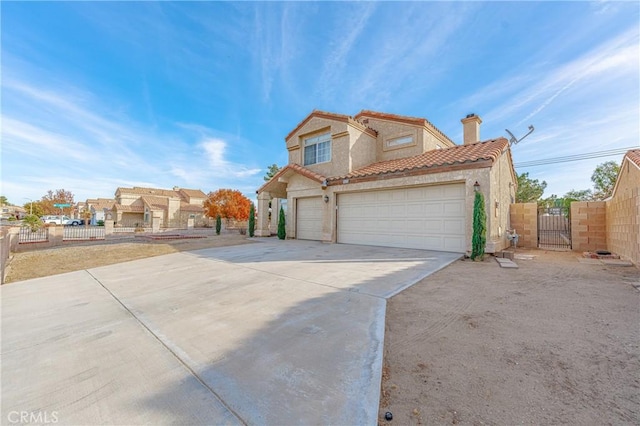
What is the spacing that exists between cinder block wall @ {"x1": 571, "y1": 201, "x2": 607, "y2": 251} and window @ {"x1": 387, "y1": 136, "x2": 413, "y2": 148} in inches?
295

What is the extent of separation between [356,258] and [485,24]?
9.38 m

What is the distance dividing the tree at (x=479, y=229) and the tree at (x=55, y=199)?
68.1 metres

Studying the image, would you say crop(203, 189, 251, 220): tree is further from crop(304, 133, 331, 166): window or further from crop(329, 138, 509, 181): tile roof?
crop(329, 138, 509, 181): tile roof

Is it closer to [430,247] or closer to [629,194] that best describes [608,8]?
[629,194]

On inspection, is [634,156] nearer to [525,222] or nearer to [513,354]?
[525,222]

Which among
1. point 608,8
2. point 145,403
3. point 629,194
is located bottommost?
point 145,403

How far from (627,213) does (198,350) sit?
456 inches

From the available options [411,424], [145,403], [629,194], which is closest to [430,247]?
[629,194]

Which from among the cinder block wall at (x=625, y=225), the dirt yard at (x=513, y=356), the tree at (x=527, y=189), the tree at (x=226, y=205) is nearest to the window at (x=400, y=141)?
the cinder block wall at (x=625, y=225)

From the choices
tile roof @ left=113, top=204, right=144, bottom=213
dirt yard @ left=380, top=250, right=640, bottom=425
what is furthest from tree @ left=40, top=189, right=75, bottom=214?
dirt yard @ left=380, top=250, right=640, bottom=425

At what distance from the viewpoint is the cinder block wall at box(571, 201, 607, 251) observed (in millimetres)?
10211

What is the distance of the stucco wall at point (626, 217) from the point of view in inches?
271

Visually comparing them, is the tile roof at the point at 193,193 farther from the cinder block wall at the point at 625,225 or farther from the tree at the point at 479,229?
the cinder block wall at the point at 625,225

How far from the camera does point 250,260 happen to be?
827 cm
